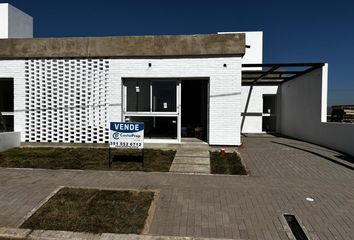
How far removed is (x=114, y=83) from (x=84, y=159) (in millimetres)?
3413

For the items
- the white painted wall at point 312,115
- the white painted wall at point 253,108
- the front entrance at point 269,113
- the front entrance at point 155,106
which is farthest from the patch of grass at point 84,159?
the front entrance at point 269,113

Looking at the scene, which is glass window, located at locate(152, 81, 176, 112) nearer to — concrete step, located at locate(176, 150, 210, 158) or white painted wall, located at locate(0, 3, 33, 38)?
concrete step, located at locate(176, 150, 210, 158)

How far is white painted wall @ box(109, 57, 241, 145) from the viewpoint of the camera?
10203 mm

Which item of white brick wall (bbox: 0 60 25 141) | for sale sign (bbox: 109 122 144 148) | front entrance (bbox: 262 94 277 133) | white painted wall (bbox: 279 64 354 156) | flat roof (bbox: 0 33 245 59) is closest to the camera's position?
for sale sign (bbox: 109 122 144 148)

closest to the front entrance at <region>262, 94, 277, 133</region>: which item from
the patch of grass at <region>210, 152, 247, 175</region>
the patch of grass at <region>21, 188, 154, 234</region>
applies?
the patch of grass at <region>210, 152, 247, 175</region>

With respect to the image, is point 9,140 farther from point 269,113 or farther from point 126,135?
point 269,113

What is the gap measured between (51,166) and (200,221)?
5.21 meters

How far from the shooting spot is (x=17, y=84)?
36.0ft

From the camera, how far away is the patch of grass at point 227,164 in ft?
23.9

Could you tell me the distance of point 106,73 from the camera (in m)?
10.6

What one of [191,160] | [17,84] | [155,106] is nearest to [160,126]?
[155,106]

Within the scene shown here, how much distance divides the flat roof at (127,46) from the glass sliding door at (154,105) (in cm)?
115

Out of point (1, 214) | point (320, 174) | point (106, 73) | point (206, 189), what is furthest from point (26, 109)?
point (320, 174)

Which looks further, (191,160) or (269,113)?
(269,113)
